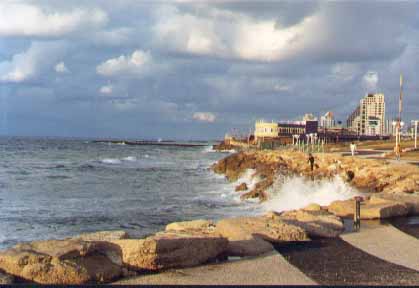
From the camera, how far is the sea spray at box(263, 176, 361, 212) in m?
21.7

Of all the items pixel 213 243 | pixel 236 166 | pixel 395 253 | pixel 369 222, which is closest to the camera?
pixel 213 243

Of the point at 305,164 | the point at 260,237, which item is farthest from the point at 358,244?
the point at 305,164

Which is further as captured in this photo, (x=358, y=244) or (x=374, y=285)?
(x=358, y=244)

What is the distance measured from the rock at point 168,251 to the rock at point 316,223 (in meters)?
2.54

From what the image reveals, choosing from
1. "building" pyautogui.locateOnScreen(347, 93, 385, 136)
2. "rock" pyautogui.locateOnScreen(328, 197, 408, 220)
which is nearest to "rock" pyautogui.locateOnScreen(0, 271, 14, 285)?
"rock" pyautogui.locateOnScreen(328, 197, 408, 220)

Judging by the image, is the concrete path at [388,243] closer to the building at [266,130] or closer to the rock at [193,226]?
the rock at [193,226]

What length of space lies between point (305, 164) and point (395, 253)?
88.3 ft

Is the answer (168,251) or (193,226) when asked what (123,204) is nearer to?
(193,226)

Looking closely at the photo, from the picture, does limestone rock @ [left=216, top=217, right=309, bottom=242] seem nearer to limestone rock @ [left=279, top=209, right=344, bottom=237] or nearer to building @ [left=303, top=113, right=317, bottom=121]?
limestone rock @ [left=279, top=209, right=344, bottom=237]

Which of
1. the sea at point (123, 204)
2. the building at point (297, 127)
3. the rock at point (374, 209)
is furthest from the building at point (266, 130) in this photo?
the rock at point (374, 209)

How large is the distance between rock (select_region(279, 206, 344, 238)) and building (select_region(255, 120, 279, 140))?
137121 mm

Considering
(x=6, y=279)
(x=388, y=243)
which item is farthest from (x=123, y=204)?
(x=6, y=279)

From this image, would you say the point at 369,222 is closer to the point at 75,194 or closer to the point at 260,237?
the point at 260,237

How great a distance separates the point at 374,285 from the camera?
715 cm
